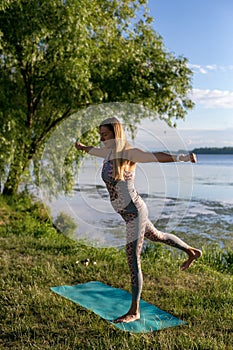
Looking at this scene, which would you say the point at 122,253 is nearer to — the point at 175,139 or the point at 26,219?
the point at 175,139

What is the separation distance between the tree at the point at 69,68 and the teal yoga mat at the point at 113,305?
15.1 ft

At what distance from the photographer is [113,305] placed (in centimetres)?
456

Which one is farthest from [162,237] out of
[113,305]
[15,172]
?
[15,172]

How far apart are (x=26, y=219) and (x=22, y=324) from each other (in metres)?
5.58

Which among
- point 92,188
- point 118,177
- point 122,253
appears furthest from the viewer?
point 122,253

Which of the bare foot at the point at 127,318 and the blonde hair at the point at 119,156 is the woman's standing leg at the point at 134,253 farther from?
the blonde hair at the point at 119,156

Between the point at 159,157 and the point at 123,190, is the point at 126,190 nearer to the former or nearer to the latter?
the point at 123,190

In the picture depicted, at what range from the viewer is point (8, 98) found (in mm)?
10195

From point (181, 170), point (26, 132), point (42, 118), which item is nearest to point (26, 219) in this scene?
point (26, 132)

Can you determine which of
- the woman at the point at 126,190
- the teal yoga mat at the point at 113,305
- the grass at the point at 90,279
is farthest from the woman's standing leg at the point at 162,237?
the teal yoga mat at the point at 113,305

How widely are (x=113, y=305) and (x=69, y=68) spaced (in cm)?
566

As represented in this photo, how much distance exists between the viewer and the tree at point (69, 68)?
29.5ft

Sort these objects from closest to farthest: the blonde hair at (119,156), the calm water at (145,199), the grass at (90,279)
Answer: the grass at (90,279) < the blonde hair at (119,156) < the calm water at (145,199)

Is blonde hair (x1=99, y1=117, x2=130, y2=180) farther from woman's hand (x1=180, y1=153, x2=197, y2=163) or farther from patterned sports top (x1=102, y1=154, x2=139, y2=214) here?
woman's hand (x1=180, y1=153, x2=197, y2=163)
